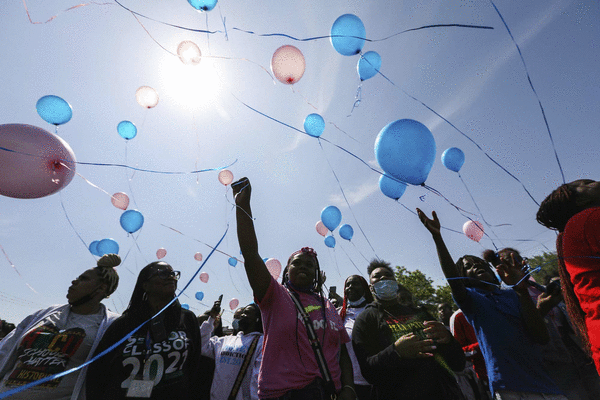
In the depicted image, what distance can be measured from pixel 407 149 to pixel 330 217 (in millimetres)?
3225

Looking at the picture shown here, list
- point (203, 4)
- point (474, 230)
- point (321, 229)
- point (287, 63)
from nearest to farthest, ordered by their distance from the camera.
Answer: point (203, 4), point (287, 63), point (474, 230), point (321, 229)

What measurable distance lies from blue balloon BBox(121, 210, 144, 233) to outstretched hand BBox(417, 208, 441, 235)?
18.3ft

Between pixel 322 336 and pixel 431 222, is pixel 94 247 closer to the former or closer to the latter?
pixel 322 336

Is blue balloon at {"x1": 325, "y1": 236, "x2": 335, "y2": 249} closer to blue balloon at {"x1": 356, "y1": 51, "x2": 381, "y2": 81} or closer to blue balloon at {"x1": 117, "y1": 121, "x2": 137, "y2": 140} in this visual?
blue balloon at {"x1": 356, "y1": 51, "x2": 381, "y2": 81}

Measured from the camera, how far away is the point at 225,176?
6562 mm

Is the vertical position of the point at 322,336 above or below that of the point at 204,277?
below

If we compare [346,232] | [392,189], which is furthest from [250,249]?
[346,232]

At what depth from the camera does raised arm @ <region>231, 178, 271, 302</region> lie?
5.11 feet

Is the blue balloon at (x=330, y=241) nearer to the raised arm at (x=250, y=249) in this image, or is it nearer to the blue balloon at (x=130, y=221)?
the blue balloon at (x=130, y=221)

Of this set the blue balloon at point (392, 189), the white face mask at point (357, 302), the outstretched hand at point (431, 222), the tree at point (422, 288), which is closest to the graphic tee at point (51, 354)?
the outstretched hand at point (431, 222)

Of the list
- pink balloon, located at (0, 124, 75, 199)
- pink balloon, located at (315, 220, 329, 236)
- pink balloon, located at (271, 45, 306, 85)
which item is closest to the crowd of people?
pink balloon, located at (0, 124, 75, 199)

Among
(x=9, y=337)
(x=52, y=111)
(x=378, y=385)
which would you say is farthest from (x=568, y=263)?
(x=52, y=111)

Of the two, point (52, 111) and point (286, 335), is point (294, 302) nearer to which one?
point (286, 335)

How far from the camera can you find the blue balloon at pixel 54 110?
3.87 metres
